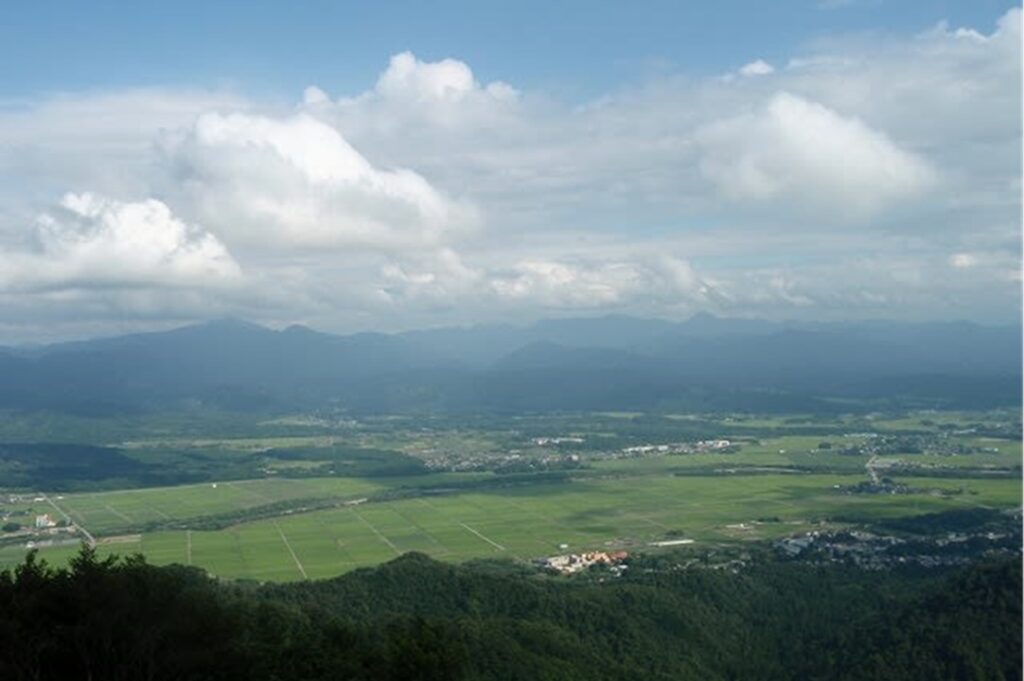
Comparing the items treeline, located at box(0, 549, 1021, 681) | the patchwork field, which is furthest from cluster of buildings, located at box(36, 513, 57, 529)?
treeline, located at box(0, 549, 1021, 681)

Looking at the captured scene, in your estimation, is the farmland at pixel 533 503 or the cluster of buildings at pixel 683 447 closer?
the farmland at pixel 533 503

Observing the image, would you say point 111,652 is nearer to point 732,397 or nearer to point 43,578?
point 43,578

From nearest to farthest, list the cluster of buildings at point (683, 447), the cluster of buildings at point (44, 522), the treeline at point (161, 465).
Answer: the cluster of buildings at point (44, 522), the treeline at point (161, 465), the cluster of buildings at point (683, 447)

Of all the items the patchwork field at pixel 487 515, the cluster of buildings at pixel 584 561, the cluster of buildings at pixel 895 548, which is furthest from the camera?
the patchwork field at pixel 487 515

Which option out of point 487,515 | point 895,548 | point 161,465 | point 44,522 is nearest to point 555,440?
point 161,465

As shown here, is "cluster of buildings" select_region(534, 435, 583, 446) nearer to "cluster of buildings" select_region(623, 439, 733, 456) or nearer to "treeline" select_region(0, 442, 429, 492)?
"cluster of buildings" select_region(623, 439, 733, 456)

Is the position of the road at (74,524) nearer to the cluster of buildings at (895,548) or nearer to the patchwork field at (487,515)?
the patchwork field at (487,515)

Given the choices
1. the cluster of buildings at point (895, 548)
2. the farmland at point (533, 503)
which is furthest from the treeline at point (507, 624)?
the farmland at point (533, 503)
